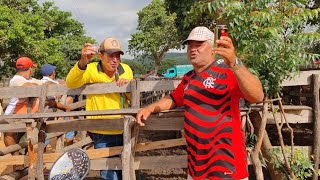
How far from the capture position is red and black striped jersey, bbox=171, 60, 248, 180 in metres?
2.87

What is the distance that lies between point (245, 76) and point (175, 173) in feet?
14.8

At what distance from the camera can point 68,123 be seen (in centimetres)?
434

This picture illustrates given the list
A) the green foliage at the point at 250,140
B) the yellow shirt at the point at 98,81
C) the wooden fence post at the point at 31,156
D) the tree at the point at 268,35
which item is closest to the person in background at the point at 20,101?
the wooden fence post at the point at 31,156

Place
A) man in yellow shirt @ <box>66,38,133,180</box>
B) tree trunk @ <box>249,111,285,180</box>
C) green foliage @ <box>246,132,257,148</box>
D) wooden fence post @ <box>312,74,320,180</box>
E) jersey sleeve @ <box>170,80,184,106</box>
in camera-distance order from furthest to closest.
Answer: wooden fence post @ <box>312,74,320,180</box> → tree trunk @ <box>249,111,285,180</box> → green foliage @ <box>246,132,257,148</box> → man in yellow shirt @ <box>66,38,133,180</box> → jersey sleeve @ <box>170,80,184,106</box>

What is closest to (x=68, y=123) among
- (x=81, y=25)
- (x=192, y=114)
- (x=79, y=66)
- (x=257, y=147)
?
(x=79, y=66)

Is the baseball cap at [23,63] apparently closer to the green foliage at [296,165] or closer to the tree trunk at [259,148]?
the tree trunk at [259,148]

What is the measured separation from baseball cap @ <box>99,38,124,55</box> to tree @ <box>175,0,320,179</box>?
40.8 inches

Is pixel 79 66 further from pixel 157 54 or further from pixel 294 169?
pixel 157 54

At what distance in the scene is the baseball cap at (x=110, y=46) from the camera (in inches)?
148

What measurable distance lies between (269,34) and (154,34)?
41716 millimetres

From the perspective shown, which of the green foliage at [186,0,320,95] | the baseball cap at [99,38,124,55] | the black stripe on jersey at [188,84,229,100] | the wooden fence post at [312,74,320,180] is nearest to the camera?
the black stripe on jersey at [188,84,229,100]

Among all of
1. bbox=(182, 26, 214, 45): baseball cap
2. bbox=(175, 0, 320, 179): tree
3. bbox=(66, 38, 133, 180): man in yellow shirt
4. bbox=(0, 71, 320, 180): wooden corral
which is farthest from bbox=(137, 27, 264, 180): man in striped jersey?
bbox=(66, 38, 133, 180): man in yellow shirt

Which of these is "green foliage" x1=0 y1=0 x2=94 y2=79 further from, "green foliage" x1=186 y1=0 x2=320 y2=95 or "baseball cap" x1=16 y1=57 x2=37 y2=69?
"green foliage" x1=186 y1=0 x2=320 y2=95

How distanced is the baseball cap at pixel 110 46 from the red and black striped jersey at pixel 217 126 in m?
1.17
